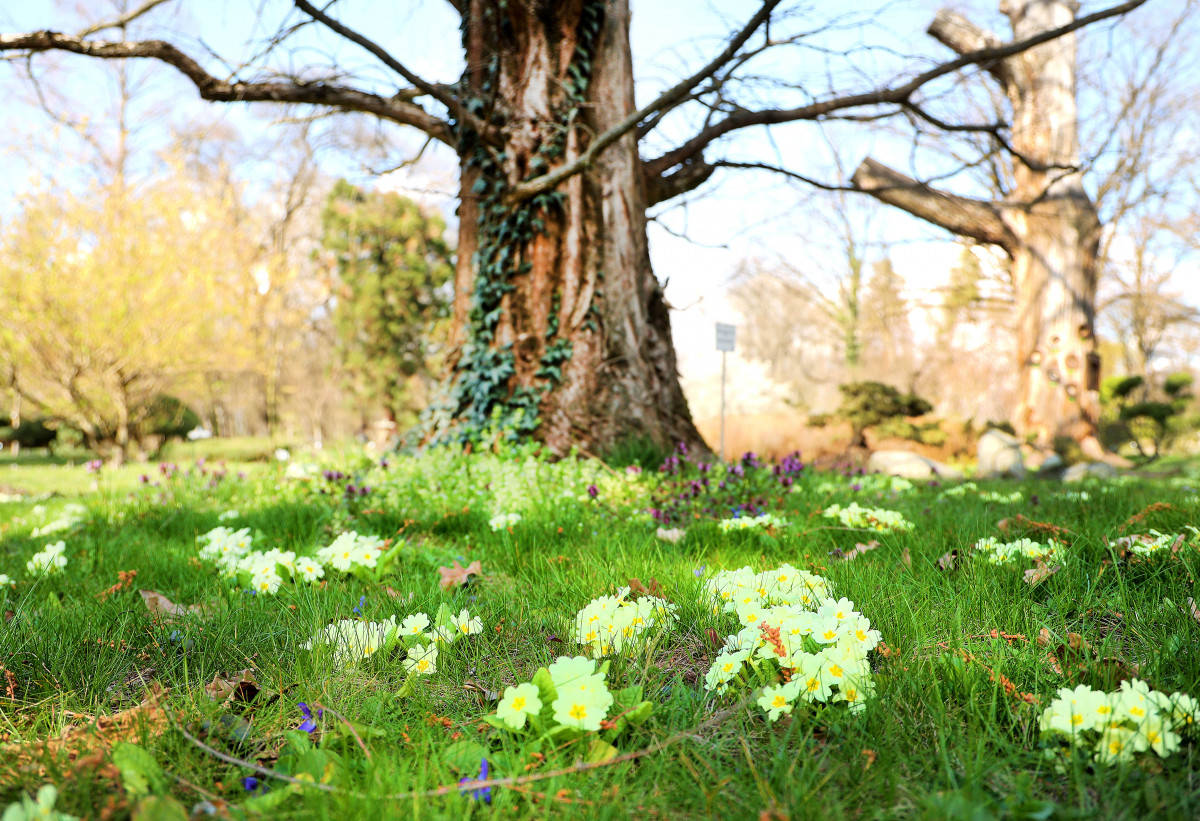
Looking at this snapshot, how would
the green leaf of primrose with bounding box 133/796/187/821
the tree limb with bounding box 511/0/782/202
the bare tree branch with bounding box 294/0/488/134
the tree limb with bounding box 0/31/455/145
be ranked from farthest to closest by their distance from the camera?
the tree limb with bounding box 0/31/455/145
the bare tree branch with bounding box 294/0/488/134
the tree limb with bounding box 511/0/782/202
the green leaf of primrose with bounding box 133/796/187/821

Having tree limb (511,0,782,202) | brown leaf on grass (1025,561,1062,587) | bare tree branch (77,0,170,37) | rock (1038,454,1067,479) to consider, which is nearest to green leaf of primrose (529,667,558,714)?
brown leaf on grass (1025,561,1062,587)

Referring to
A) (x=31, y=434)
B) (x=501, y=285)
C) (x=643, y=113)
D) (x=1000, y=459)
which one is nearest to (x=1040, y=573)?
(x=643, y=113)

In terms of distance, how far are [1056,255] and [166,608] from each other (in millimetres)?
13653

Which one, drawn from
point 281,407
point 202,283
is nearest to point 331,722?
point 202,283

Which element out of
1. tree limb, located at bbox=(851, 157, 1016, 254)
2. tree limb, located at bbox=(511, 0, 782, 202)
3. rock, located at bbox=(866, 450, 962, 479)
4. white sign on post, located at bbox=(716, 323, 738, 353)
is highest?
tree limb, located at bbox=(851, 157, 1016, 254)

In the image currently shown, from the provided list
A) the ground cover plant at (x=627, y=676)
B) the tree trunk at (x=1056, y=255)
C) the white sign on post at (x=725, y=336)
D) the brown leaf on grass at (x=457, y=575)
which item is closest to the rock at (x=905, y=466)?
the white sign on post at (x=725, y=336)

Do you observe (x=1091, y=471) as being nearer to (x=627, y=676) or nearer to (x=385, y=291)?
(x=627, y=676)

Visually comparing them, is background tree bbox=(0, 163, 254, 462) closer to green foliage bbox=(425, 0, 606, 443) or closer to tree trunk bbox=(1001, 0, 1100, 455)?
green foliage bbox=(425, 0, 606, 443)

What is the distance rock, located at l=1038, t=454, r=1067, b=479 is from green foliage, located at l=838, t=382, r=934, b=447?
2.87m

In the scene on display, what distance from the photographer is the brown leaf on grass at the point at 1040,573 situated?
187 cm

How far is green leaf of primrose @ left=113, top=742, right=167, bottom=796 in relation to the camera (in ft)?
3.36

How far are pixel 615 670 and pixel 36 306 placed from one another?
1257 centimetres

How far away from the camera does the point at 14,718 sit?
136cm

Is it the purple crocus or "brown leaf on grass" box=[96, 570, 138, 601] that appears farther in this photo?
"brown leaf on grass" box=[96, 570, 138, 601]
